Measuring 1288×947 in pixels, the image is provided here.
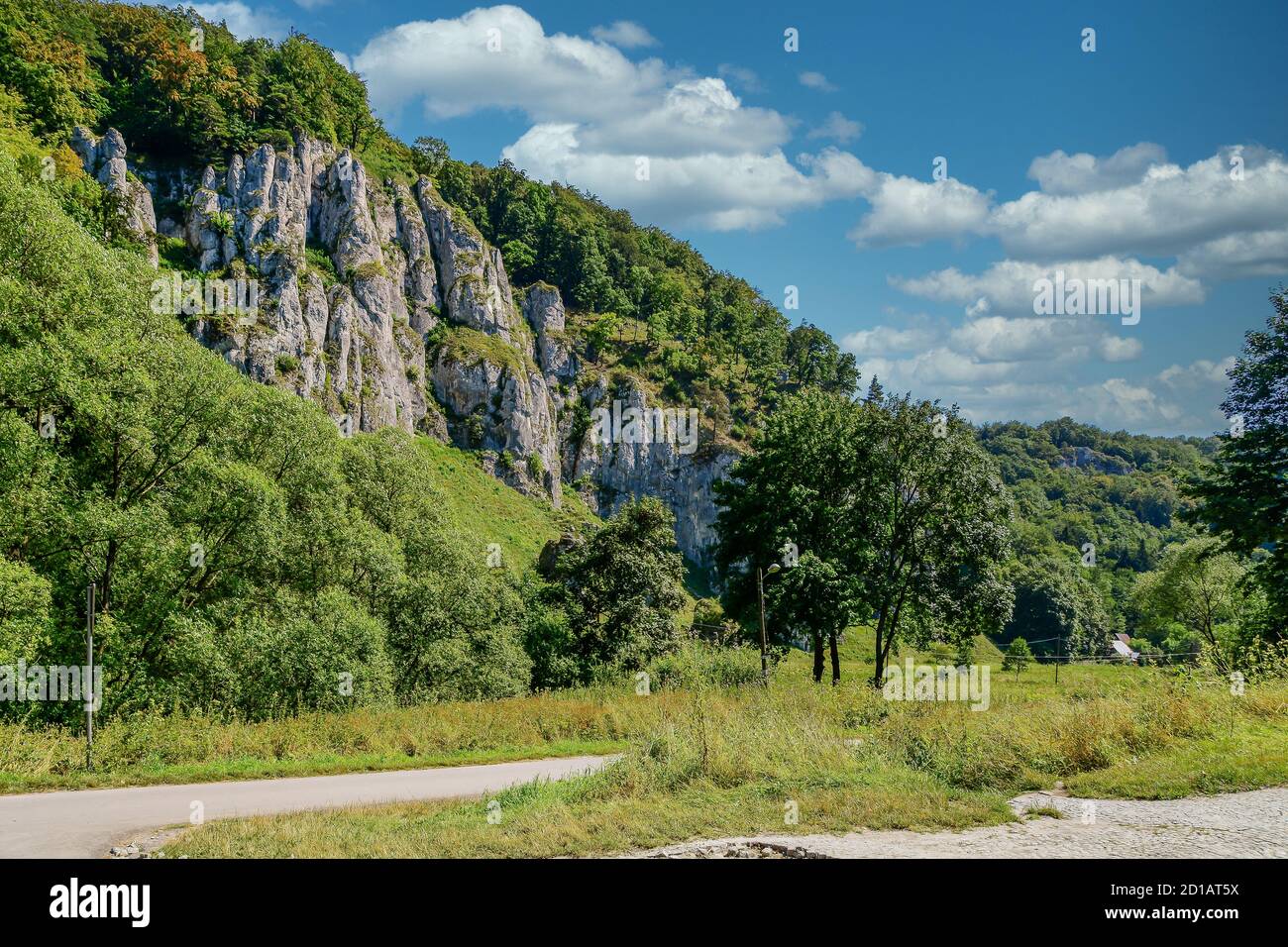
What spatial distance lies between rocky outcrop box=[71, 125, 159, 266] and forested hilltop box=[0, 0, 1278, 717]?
359 mm

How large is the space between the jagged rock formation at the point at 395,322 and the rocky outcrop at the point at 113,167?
0.18 metres

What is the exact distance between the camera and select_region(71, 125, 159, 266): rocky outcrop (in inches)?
2867

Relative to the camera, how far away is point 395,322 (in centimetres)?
9262

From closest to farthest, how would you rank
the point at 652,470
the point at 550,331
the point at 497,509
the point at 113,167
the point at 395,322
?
the point at 113,167 → the point at 497,509 → the point at 395,322 → the point at 652,470 → the point at 550,331

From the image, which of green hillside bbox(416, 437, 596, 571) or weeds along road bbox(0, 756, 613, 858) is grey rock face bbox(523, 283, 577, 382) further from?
weeds along road bbox(0, 756, 613, 858)

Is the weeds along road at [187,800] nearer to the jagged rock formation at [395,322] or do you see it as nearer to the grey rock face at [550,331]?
the jagged rock formation at [395,322]

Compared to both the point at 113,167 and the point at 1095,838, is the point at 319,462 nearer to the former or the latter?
the point at 1095,838

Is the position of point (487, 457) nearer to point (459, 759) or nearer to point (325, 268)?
point (325, 268)

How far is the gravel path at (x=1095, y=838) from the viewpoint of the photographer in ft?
23.8

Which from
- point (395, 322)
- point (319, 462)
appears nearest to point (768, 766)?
point (319, 462)

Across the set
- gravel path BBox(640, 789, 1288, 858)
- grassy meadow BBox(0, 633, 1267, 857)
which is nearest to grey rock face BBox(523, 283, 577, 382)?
grassy meadow BBox(0, 633, 1267, 857)

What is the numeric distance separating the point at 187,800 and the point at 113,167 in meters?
88.1

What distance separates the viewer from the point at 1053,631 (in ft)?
330
